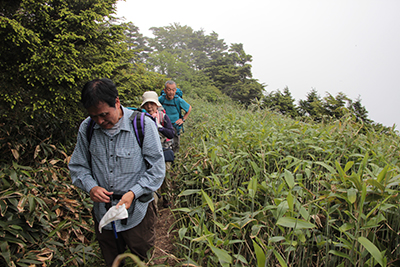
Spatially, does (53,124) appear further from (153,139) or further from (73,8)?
(153,139)

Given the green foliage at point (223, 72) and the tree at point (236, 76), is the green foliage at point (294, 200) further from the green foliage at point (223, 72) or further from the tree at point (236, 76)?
the tree at point (236, 76)

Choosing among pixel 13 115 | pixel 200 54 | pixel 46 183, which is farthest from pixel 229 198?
pixel 200 54

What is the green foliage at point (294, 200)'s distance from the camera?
1.55 m

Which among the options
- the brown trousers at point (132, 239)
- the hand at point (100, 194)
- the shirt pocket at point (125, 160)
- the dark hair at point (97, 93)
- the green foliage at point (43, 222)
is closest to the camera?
the dark hair at point (97, 93)

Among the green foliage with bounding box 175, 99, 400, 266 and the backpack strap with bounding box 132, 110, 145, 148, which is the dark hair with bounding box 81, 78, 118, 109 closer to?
the backpack strap with bounding box 132, 110, 145, 148

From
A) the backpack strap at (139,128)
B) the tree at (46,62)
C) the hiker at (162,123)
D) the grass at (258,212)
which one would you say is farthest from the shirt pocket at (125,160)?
the tree at (46,62)

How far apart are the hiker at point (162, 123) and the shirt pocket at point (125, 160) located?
1.59 meters

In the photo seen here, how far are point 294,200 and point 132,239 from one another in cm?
134

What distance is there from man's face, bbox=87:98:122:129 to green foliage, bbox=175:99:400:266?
0.83 meters

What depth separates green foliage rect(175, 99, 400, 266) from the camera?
1551 mm

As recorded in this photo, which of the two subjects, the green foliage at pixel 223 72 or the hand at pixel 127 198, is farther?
the green foliage at pixel 223 72

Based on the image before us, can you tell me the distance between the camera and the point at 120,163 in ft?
5.37

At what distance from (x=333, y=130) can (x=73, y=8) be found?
16.9 feet

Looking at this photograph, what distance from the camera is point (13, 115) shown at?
347 centimetres
